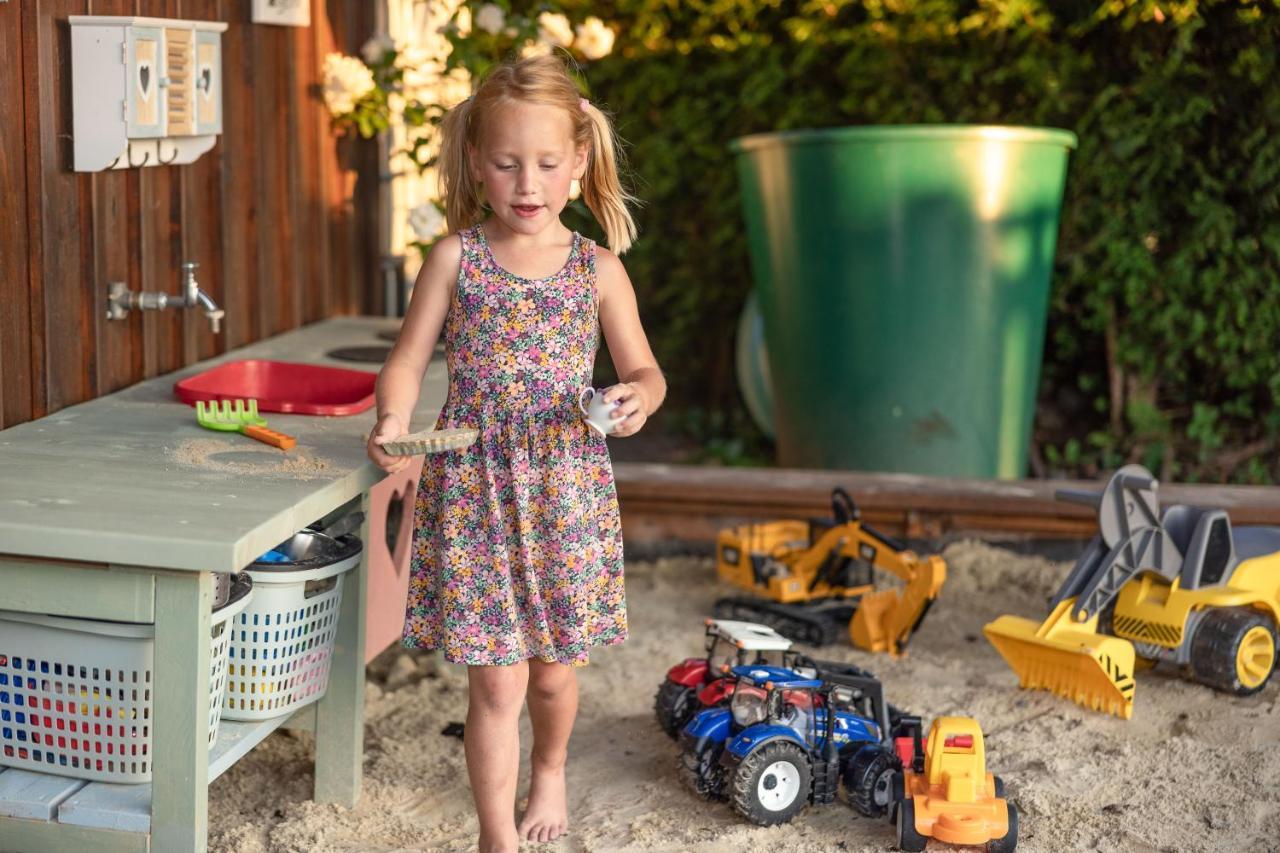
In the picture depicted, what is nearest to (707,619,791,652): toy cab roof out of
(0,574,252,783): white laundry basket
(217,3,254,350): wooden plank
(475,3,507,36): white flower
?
(0,574,252,783): white laundry basket

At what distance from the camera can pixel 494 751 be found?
2365 mm

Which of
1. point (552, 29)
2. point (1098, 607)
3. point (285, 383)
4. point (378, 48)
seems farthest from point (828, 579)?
point (378, 48)

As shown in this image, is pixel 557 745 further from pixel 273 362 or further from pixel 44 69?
pixel 44 69

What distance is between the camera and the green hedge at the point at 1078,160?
4.68 metres

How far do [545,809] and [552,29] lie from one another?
235 centimetres

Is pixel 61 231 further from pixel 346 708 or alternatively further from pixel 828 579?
pixel 828 579

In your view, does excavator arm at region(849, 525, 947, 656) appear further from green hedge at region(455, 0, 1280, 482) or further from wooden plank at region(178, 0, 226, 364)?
green hedge at region(455, 0, 1280, 482)

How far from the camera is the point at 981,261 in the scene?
4375 millimetres

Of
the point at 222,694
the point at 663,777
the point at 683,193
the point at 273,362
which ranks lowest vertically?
the point at 663,777

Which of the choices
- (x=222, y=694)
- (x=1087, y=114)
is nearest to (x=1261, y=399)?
(x=1087, y=114)

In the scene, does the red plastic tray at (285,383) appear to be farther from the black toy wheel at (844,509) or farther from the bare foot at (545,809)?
the black toy wheel at (844,509)

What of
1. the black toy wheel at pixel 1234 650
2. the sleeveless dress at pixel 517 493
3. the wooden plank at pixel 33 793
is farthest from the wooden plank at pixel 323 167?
the black toy wheel at pixel 1234 650

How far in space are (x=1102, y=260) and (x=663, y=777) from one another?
2.88 m

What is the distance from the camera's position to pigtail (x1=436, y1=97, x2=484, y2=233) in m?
2.36
